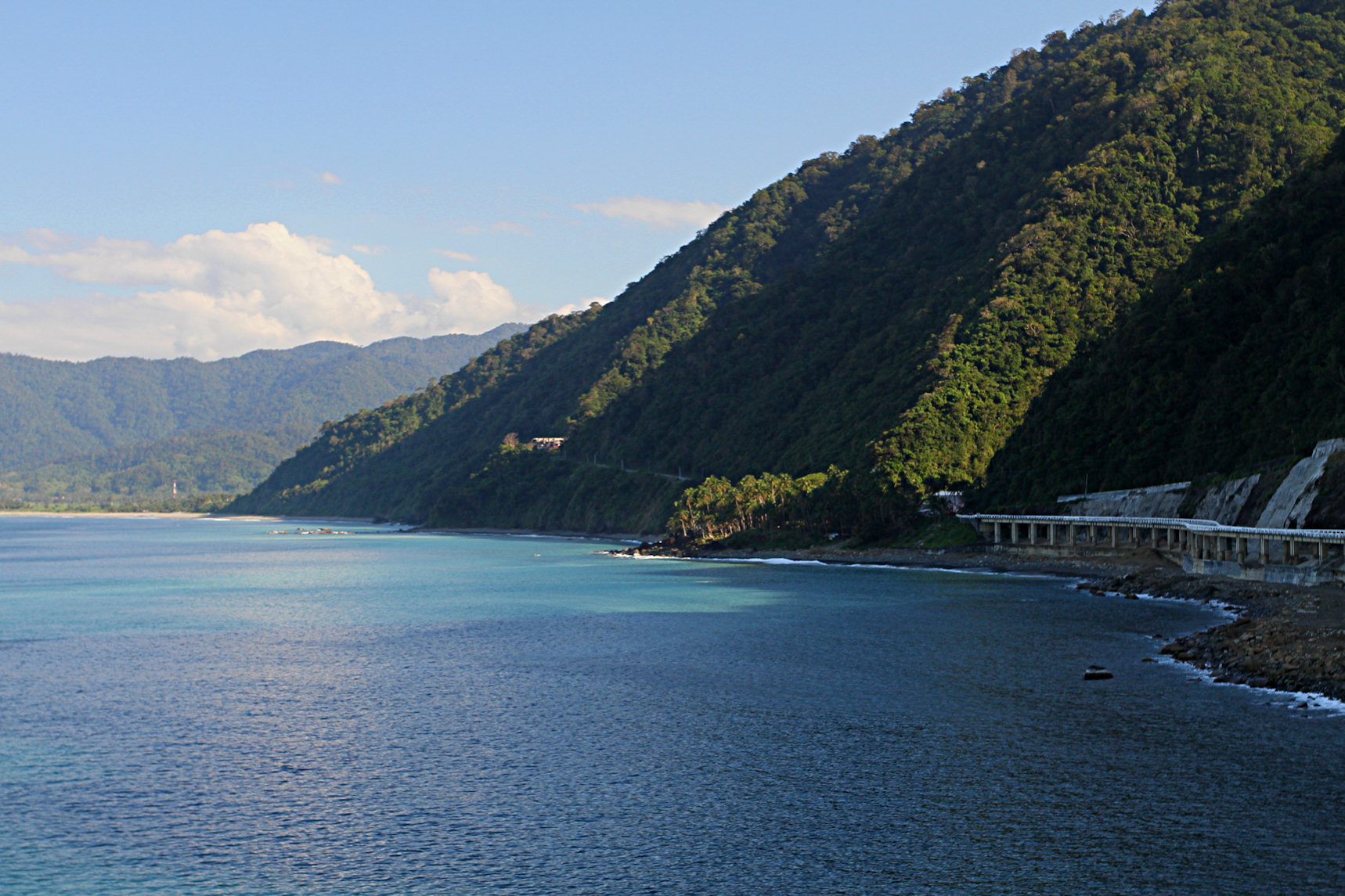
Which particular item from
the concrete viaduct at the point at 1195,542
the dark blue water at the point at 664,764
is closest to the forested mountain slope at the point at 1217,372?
the concrete viaduct at the point at 1195,542

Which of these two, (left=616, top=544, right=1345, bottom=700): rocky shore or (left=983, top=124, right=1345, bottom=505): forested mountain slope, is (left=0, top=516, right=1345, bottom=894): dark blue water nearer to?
(left=616, top=544, right=1345, bottom=700): rocky shore

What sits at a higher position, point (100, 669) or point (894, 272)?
point (894, 272)

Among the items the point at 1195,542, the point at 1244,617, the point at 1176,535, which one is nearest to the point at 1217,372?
the point at 1176,535

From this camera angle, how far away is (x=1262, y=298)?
112 m

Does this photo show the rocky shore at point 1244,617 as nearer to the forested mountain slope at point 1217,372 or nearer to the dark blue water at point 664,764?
the dark blue water at point 664,764

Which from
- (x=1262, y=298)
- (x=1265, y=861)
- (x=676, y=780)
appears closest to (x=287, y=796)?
(x=676, y=780)

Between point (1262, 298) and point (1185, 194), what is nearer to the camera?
point (1262, 298)

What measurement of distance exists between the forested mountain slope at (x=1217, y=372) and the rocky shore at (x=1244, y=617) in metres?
12.0

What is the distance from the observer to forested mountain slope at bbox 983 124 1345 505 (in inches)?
3890

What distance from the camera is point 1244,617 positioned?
63312 millimetres

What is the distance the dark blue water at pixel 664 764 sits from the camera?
2720 cm

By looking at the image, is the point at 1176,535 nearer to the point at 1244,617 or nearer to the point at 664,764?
the point at 1244,617

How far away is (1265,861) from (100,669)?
56034mm

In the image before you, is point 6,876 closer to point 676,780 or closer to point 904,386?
point 676,780
